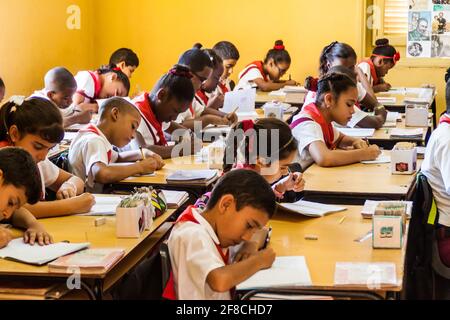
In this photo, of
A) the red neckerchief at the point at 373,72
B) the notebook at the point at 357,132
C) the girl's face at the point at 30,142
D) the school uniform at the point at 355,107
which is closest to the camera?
the girl's face at the point at 30,142

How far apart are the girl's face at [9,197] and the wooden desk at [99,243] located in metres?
0.17

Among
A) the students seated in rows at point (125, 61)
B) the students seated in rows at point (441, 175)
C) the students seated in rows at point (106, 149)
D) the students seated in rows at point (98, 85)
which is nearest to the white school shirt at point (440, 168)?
the students seated in rows at point (441, 175)

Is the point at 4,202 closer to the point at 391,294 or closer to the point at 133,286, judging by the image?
the point at 133,286

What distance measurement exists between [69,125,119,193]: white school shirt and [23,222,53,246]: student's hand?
3.32 ft

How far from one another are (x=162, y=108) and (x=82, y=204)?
1.45 m

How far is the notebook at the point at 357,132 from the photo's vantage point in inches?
196

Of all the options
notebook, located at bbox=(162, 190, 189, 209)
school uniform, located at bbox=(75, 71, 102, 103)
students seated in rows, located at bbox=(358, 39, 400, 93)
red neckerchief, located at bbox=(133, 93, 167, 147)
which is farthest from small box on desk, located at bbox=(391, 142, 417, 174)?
students seated in rows, located at bbox=(358, 39, 400, 93)

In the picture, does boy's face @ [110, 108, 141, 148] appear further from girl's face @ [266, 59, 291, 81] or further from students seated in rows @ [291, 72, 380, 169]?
girl's face @ [266, 59, 291, 81]

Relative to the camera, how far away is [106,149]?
3904 mm

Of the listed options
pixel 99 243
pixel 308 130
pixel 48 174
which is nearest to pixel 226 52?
pixel 308 130

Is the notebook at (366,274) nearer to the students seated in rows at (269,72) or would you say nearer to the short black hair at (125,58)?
the short black hair at (125,58)

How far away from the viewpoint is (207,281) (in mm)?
2291

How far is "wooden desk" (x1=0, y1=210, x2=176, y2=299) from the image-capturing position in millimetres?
2428

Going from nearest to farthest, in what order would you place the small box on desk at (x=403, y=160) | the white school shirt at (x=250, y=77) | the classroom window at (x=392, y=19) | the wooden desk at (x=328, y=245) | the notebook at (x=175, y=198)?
the wooden desk at (x=328, y=245) → the notebook at (x=175, y=198) → the small box on desk at (x=403, y=160) → the white school shirt at (x=250, y=77) → the classroom window at (x=392, y=19)
